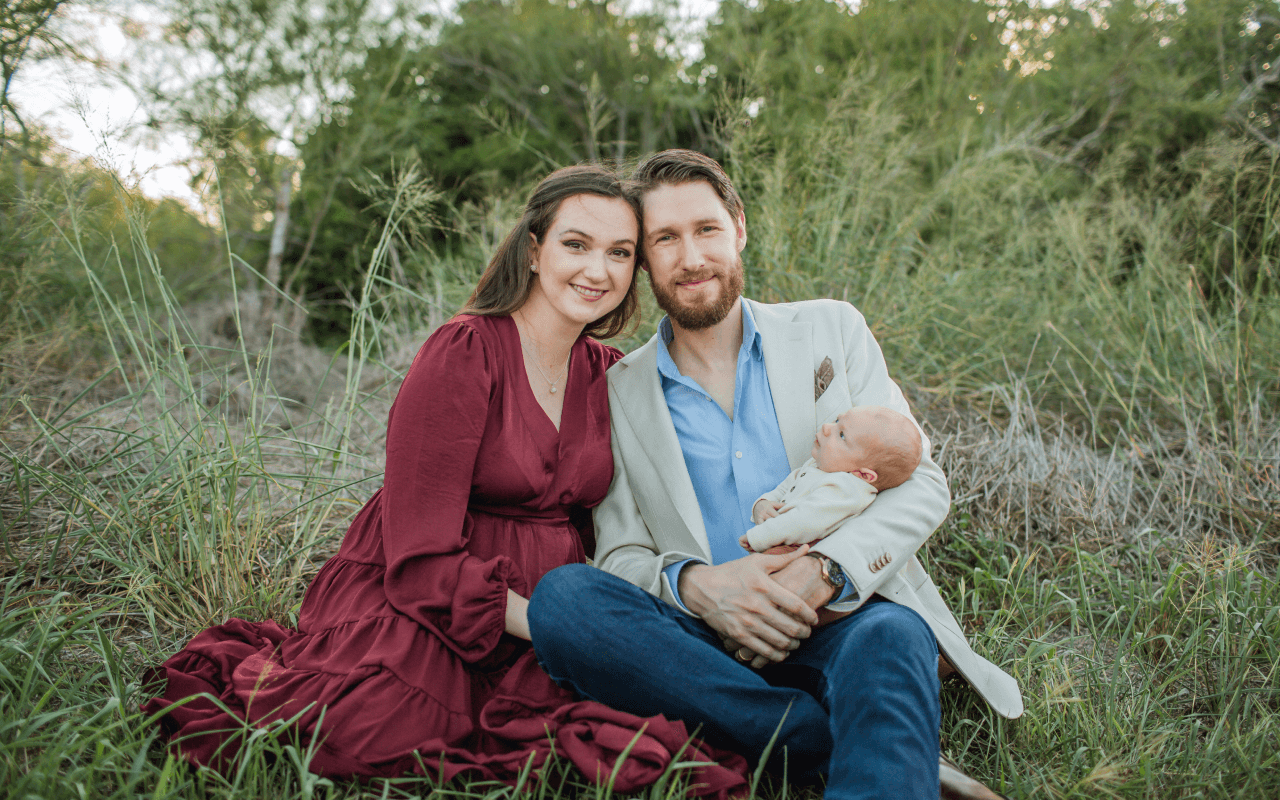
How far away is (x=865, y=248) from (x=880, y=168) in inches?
33.5

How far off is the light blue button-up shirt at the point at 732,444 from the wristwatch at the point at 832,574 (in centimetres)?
34

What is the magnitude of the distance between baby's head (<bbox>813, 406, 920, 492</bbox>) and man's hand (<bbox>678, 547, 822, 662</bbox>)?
248 millimetres

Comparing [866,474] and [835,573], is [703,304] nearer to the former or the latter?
[866,474]

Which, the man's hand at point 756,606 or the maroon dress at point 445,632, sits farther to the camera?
the man's hand at point 756,606

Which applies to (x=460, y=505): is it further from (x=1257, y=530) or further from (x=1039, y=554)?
(x=1257, y=530)

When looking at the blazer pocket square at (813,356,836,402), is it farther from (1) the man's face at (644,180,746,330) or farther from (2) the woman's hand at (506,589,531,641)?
(2) the woman's hand at (506,589,531,641)

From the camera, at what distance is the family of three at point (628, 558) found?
1.58 meters

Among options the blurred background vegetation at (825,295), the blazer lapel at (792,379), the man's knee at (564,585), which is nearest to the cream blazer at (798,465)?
the blazer lapel at (792,379)

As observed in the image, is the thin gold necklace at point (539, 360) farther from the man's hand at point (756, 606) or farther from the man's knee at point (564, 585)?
the man's hand at point (756, 606)

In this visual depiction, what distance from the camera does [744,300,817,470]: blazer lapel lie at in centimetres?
206

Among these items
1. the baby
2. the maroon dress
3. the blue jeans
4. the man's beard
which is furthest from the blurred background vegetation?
the man's beard

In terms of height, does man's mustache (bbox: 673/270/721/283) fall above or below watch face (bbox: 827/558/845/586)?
above

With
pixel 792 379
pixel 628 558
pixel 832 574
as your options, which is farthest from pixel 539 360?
pixel 832 574

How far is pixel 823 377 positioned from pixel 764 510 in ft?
1.48
